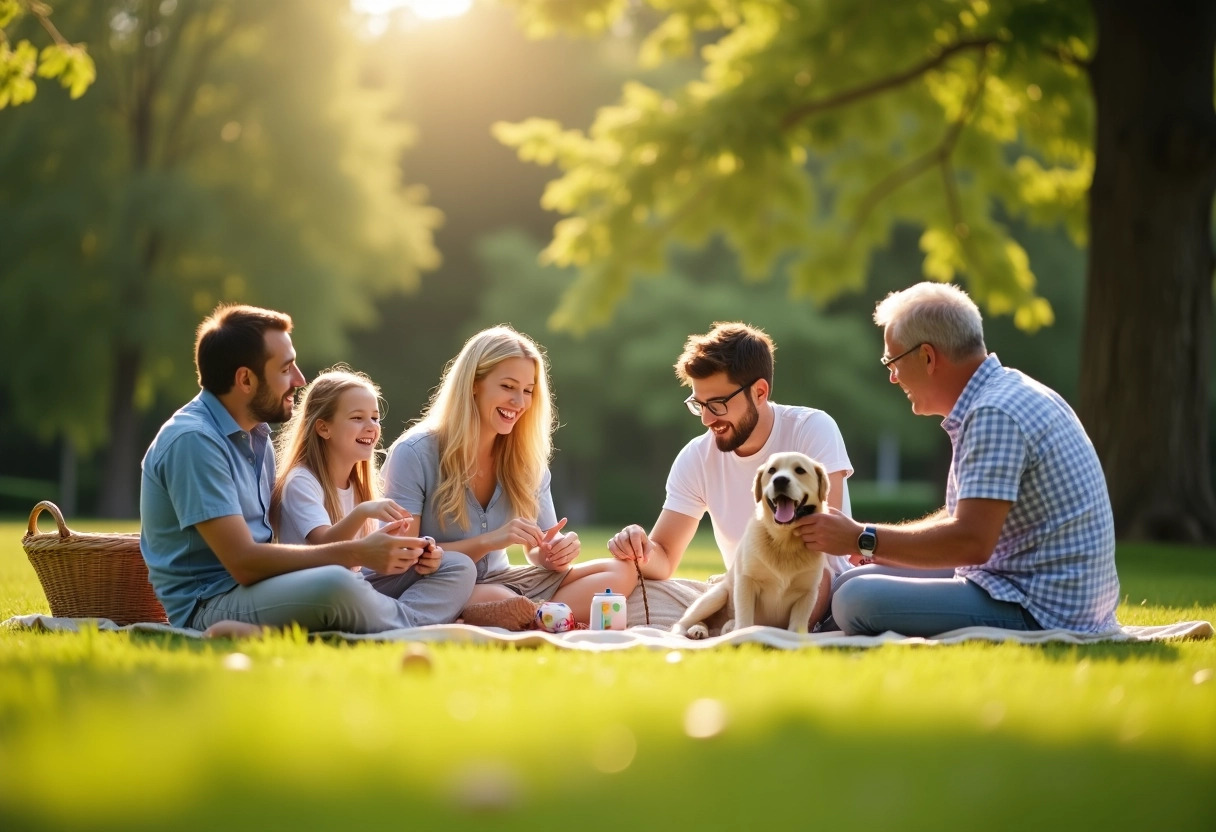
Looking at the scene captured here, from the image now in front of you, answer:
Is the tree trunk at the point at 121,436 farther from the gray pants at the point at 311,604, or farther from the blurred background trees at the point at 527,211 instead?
the gray pants at the point at 311,604

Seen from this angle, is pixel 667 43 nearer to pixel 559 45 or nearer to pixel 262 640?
pixel 262 640

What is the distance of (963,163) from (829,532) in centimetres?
1241

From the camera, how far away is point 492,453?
22.8ft

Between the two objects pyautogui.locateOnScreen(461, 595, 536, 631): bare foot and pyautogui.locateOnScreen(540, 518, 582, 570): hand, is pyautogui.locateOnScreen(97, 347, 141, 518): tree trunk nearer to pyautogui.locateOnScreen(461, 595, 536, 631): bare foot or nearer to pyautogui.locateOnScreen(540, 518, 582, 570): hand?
Answer: pyautogui.locateOnScreen(540, 518, 582, 570): hand

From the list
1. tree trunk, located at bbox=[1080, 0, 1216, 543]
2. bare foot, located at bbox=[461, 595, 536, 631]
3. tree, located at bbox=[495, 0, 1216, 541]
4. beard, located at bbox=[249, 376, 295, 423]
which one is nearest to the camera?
beard, located at bbox=[249, 376, 295, 423]

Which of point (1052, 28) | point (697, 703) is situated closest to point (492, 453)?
point (697, 703)

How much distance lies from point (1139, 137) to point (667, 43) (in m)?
6.28

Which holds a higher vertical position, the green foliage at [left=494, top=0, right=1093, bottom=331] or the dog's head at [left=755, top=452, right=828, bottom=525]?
the green foliage at [left=494, top=0, right=1093, bottom=331]

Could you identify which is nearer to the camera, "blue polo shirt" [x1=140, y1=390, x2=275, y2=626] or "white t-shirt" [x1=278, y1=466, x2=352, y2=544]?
"blue polo shirt" [x1=140, y1=390, x2=275, y2=626]

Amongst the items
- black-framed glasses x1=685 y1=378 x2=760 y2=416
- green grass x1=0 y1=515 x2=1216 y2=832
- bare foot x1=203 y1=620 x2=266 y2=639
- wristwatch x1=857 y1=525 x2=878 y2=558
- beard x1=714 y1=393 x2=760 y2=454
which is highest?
black-framed glasses x1=685 y1=378 x2=760 y2=416

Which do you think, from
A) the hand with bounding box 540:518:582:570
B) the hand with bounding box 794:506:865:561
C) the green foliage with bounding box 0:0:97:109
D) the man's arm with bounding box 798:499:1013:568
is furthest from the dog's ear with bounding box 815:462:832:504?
the green foliage with bounding box 0:0:97:109

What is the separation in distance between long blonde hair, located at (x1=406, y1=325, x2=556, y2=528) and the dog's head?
1.46 meters

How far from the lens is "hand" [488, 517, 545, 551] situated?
634 centimetres

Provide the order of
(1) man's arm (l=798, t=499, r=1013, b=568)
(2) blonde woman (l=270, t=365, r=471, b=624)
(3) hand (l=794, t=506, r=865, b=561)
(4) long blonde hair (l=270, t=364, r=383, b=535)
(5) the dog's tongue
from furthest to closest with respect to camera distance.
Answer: (4) long blonde hair (l=270, t=364, r=383, b=535)
(2) blonde woman (l=270, t=365, r=471, b=624)
(5) the dog's tongue
(3) hand (l=794, t=506, r=865, b=561)
(1) man's arm (l=798, t=499, r=1013, b=568)
